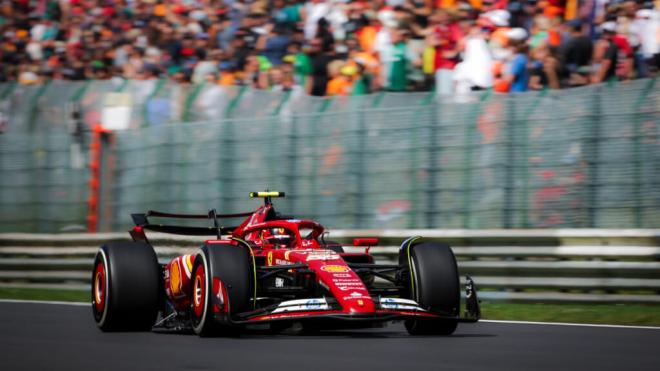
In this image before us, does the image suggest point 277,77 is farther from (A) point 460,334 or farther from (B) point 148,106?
(A) point 460,334

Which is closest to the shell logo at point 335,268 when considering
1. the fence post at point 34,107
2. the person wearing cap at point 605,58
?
the person wearing cap at point 605,58

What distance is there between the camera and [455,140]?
13445 millimetres

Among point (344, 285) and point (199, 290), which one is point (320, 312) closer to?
point (344, 285)

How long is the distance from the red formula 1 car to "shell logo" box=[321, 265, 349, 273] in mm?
14

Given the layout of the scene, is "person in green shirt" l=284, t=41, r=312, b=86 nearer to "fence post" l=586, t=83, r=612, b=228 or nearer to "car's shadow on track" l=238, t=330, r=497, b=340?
"fence post" l=586, t=83, r=612, b=228

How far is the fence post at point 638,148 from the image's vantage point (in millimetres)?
12250


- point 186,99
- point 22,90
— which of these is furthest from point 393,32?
point 22,90

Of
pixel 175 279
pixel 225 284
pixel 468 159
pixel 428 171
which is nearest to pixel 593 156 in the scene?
pixel 468 159

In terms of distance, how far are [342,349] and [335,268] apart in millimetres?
1094

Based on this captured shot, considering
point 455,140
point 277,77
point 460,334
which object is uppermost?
point 277,77

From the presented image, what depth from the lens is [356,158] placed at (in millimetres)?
14250

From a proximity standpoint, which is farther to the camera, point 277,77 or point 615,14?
point 277,77

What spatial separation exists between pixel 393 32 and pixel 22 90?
6.78m

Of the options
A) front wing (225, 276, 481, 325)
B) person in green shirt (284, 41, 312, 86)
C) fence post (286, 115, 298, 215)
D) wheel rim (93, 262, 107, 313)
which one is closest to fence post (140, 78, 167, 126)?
person in green shirt (284, 41, 312, 86)
